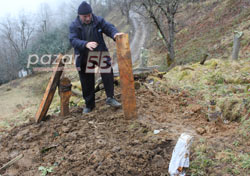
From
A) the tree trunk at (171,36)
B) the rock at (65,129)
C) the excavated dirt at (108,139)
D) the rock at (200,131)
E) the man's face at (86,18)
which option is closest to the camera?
the excavated dirt at (108,139)

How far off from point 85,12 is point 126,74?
48.1 inches

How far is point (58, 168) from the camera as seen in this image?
8.96 feet

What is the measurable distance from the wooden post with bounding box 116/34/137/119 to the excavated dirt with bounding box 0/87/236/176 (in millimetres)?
202

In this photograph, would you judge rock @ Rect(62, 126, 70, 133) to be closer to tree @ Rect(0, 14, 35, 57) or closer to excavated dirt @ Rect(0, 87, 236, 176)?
excavated dirt @ Rect(0, 87, 236, 176)

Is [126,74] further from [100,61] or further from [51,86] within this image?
[51,86]

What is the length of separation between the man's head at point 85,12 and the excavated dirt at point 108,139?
1.67m

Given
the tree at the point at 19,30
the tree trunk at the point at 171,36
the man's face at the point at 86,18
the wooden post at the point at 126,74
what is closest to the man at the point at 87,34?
the man's face at the point at 86,18

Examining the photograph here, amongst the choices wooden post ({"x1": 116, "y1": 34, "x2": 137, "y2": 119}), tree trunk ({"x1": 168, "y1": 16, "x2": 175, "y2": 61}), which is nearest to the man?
wooden post ({"x1": 116, "y1": 34, "x2": 137, "y2": 119})

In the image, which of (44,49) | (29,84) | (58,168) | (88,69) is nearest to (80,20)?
(88,69)

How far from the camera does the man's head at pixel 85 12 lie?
3720 mm

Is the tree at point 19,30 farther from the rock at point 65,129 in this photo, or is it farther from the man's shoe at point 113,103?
the rock at point 65,129

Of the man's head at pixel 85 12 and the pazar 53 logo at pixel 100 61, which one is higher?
the man's head at pixel 85 12

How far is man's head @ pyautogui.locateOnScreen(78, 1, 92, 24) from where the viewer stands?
3720 millimetres

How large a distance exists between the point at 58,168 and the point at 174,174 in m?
1.36
